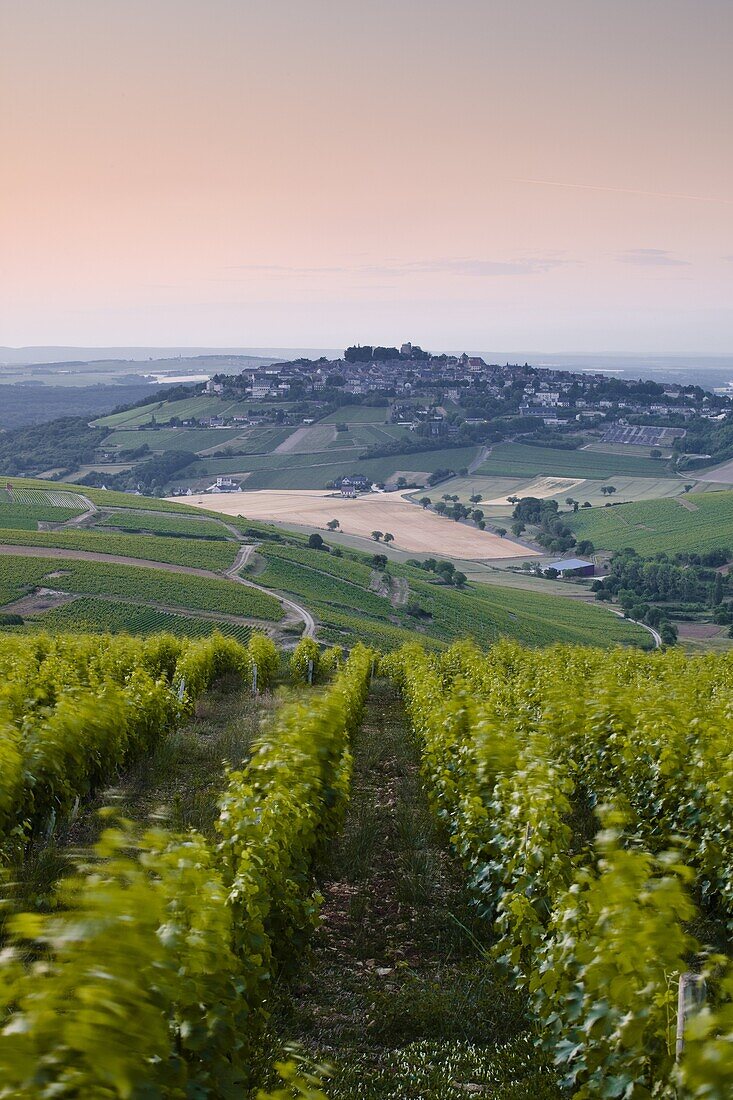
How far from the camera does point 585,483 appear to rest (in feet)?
481

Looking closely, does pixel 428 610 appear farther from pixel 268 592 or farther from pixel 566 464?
pixel 566 464

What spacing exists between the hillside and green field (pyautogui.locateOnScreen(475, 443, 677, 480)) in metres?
69.7

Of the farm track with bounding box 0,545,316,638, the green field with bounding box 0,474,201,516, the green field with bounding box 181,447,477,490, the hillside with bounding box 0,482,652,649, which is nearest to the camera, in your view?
the hillside with bounding box 0,482,652,649

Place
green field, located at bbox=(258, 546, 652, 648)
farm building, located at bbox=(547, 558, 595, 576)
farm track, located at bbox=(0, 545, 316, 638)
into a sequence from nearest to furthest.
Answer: green field, located at bbox=(258, 546, 652, 648) < farm track, located at bbox=(0, 545, 316, 638) < farm building, located at bbox=(547, 558, 595, 576)

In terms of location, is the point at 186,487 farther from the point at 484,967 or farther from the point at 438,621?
the point at 484,967

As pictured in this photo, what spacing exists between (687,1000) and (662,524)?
121 metres

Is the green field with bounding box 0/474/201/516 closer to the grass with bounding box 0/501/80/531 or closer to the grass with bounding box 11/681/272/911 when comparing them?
the grass with bounding box 0/501/80/531

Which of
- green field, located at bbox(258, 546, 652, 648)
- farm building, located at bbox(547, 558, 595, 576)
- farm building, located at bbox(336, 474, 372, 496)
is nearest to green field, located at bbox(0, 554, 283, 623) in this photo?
green field, located at bbox(258, 546, 652, 648)

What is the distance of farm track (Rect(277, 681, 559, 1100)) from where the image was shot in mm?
4957

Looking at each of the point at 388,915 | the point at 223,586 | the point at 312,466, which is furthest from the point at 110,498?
the point at 388,915

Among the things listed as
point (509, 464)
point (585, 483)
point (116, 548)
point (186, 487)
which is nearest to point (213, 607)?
point (116, 548)

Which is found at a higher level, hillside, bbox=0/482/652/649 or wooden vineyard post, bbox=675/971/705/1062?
wooden vineyard post, bbox=675/971/705/1062

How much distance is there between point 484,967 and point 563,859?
1.15 metres

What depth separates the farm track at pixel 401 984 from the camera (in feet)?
16.3
